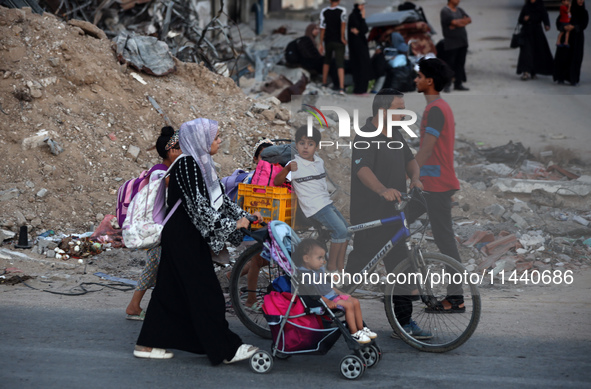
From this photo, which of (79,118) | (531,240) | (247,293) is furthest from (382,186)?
(79,118)

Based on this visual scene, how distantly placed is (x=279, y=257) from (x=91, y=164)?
481 centimetres

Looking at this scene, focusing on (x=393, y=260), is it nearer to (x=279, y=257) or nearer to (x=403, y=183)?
(x=403, y=183)

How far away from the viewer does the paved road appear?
14.2 feet

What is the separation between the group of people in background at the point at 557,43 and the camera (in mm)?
13172

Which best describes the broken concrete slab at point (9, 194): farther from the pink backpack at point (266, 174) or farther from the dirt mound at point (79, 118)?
the pink backpack at point (266, 174)

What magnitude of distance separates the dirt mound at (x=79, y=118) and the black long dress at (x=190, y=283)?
3.43m

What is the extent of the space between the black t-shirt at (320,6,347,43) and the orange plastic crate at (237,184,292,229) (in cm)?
851

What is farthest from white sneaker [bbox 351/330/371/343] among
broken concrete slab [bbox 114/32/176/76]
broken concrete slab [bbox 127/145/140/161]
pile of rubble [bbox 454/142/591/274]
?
broken concrete slab [bbox 114/32/176/76]

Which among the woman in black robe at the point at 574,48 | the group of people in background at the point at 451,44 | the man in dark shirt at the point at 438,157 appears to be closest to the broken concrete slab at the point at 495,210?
the man in dark shirt at the point at 438,157

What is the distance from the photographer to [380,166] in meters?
5.09

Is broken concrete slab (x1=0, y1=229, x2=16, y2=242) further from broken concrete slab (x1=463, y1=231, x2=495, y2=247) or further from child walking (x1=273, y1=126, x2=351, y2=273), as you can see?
broken concrete slab (x1=463, y1=231, x2=495, y2=247)

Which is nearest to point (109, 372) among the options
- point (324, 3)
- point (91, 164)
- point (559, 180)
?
point (91, 164)

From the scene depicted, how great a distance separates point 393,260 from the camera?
5.13m

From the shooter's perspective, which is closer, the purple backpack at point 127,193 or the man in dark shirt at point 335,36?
the purple backpack at point 127,193
